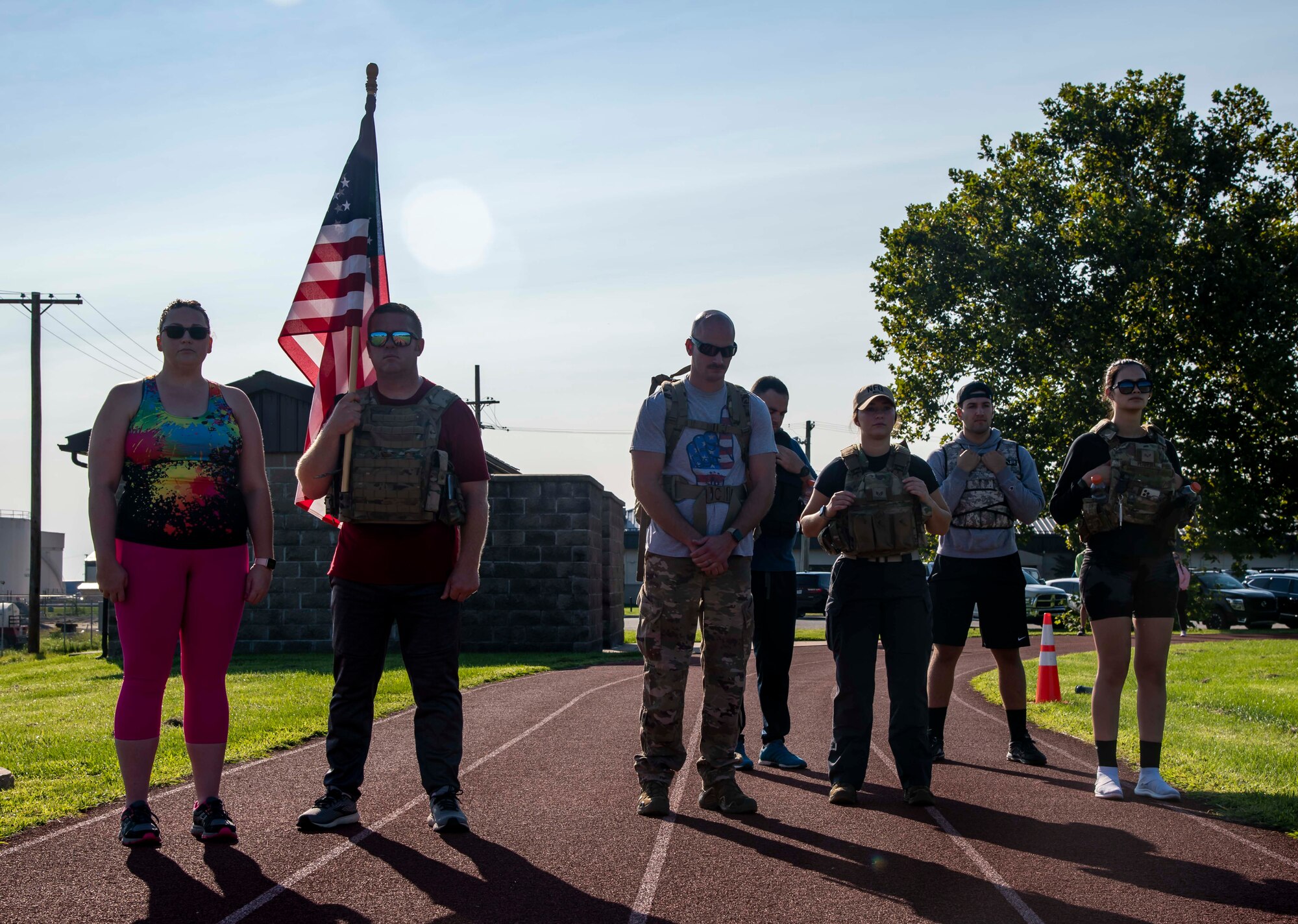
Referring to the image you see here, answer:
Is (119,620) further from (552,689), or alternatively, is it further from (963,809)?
(552,689)

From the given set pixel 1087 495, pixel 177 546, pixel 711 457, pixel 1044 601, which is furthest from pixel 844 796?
pixel 1044 601

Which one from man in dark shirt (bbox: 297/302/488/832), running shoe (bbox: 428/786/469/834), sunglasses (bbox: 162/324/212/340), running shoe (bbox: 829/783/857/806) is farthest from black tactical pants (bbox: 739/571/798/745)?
sunglasses (bbox: 162/324/212/340)

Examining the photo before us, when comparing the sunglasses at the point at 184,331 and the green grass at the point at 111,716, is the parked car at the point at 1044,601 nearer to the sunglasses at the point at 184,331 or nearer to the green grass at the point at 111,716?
the green grass at the point at 111,716

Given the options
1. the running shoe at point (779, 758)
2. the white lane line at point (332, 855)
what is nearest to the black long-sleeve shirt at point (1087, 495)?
the running shoe at point (779, 758)

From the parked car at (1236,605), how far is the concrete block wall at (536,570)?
20.5 metres

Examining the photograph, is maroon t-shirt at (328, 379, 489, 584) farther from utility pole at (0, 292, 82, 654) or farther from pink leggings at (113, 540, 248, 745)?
utility pole at (0, 292, 82, 654)

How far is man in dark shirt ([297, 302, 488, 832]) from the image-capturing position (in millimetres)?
5254

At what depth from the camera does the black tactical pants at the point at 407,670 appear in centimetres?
525

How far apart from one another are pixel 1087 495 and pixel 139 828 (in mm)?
4883

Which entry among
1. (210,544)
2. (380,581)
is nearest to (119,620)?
(210,544)

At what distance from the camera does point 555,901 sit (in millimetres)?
4141

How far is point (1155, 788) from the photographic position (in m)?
6.10

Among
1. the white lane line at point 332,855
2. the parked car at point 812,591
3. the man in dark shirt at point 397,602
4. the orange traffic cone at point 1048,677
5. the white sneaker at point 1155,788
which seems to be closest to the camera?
the white lane line at point 332,855

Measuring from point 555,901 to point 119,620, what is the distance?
2.30m
